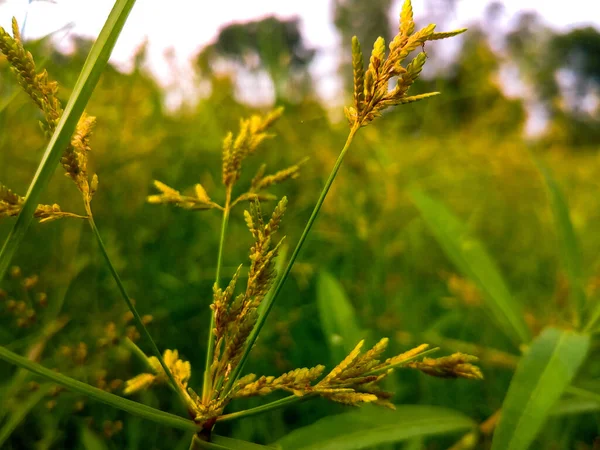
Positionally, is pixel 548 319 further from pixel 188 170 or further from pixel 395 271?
pixel 188 170

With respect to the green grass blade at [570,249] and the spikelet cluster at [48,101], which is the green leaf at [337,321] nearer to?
the green grass blade at [570,249]

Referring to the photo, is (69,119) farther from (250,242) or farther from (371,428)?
(250,242)

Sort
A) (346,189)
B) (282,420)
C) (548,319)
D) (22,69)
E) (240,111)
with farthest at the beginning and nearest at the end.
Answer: (240,111) < (346,189) < (548,319) < (282,420) < (22,69)

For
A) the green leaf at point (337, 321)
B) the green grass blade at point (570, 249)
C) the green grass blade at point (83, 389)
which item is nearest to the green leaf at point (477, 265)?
the green grass blade at point (570, 249)

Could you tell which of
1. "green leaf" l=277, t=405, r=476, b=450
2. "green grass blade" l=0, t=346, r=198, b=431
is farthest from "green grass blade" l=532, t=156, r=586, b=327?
"green grass blade" l=0, t=346, r=198, b=431

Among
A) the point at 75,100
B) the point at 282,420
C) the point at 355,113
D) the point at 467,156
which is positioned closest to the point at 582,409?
the point at 282,420

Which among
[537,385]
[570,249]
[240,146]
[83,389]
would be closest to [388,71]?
[240,146]

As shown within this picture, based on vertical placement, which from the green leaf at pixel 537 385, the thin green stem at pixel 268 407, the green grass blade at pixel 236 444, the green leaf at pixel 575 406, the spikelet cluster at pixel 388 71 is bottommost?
the green leaf at pixel 575 406
